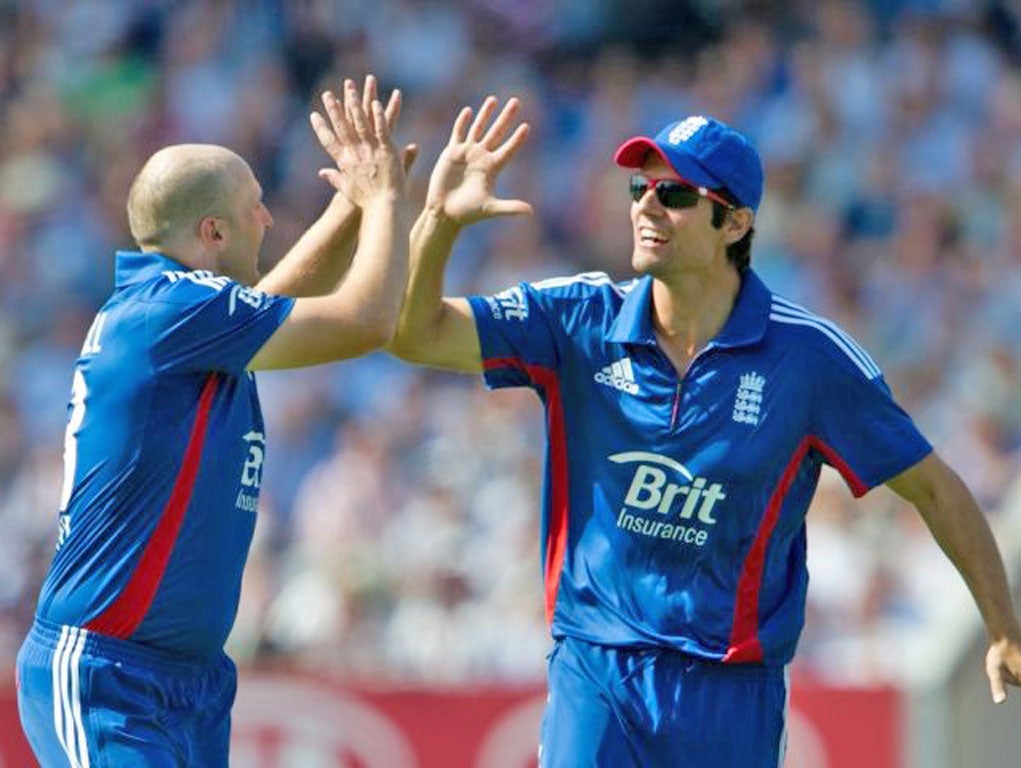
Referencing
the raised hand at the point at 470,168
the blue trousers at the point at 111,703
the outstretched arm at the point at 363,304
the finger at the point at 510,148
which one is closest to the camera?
the blue trousers at the point at 111,703

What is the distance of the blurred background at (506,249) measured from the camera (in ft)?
40.8

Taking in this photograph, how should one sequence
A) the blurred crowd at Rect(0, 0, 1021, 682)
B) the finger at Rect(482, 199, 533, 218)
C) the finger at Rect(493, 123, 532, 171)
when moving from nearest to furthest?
the finger at Rect(482, 199, 533, 218)
the finger at Rect(493, 123, 532, 171)
the blurred crowd at Rect(0, 0, 1021, 682)

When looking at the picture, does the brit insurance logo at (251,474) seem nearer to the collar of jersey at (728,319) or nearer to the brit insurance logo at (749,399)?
the collar of jersey at (728,319)

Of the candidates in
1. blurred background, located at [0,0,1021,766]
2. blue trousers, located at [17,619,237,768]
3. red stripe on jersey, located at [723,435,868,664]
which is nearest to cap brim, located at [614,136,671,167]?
red stripe on jersey, located at [723,435,868,664]

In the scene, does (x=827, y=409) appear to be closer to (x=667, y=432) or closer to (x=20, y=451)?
(x=667, y=432)

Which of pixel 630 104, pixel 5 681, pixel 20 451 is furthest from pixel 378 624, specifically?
pixel 630 104

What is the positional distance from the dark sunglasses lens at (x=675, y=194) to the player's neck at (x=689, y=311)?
0.21 metres

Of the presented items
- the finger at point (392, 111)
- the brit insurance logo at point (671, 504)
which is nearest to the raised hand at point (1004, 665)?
the brit insurance logo at point (671, 504)

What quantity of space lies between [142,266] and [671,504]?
165cm

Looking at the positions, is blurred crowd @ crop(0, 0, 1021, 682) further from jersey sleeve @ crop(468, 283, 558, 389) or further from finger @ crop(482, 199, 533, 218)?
finger @ crop(482, 199, 533, 218)

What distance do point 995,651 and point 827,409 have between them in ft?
2.93

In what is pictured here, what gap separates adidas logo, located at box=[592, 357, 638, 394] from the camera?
7457mm

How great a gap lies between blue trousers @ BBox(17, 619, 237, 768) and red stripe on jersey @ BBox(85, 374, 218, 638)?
0.15ft

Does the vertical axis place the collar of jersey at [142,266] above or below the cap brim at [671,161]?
below
